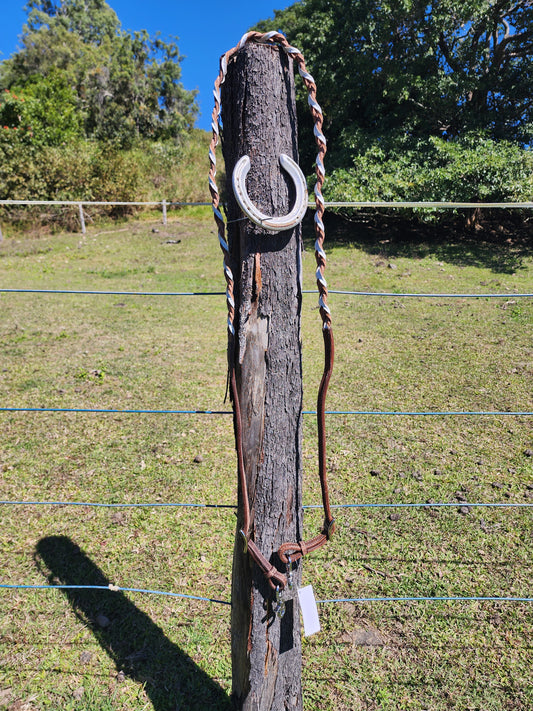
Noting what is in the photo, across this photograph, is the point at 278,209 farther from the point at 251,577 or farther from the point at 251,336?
the point at 251,577

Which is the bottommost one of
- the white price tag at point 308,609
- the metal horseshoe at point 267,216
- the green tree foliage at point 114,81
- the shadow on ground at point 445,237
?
the white price tag at point 308,609

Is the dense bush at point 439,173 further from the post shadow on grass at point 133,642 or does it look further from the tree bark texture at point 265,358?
the tree bark texture at point 265,358

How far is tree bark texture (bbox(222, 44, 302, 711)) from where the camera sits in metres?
1.10

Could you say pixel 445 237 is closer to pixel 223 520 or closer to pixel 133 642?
pixel 223 520

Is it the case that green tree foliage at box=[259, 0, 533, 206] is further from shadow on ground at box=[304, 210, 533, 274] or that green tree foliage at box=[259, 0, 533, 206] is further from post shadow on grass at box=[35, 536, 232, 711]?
post shadow on grass at box=[35, 536, 232, 711]

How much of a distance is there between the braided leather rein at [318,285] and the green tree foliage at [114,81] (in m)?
21.1

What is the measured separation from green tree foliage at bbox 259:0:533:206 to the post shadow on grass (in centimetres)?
919

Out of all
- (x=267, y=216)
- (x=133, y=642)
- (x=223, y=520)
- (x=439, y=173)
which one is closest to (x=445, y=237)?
(x=439, y=173)

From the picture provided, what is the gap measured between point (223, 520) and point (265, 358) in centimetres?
184

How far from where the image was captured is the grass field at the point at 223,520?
1.92m

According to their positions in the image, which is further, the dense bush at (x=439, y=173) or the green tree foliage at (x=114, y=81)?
the green tree foliage at (x=114, y=81)

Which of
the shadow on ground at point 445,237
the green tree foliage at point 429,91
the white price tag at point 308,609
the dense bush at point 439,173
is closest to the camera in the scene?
the white price tag at point 308,609

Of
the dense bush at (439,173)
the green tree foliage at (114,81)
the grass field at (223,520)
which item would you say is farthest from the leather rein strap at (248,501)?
the green tree foliage at (114,81)

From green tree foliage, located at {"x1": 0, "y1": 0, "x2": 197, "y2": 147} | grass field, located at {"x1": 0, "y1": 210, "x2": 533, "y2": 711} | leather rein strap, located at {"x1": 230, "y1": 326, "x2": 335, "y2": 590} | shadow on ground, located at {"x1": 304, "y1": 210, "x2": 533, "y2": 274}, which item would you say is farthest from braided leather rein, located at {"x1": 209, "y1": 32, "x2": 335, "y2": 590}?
green tree foliage, located at {"x1": 0, "y1": 0, "x2": 197, "y2": 147}
